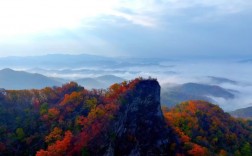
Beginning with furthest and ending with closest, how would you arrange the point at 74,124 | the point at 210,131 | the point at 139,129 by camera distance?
1. the point at 210,131
2. the point at 74,124
3. the point at 139,129

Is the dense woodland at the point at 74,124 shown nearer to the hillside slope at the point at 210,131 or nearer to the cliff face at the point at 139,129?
the hillside slope at the point at 210,131

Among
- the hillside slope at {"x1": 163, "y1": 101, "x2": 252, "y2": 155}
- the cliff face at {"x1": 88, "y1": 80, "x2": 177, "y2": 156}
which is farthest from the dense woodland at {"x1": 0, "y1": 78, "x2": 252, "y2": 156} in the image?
the cliff face at {"x1": 88, "y1": 80, "x2": 177, "y2": 156}

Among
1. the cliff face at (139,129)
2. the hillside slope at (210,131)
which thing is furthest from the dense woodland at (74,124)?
the cliff face at (139,129)

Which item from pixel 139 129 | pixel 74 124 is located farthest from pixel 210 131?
pixel 74 124

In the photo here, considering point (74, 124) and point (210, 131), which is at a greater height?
point (74, 124)

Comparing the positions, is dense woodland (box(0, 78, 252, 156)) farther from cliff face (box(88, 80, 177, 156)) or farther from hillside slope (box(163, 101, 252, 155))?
cliff face (box(88, 80, 177, 156))

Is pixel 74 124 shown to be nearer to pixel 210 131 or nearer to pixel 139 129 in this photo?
pixel 139 129

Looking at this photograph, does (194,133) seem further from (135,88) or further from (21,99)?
(21,99)
